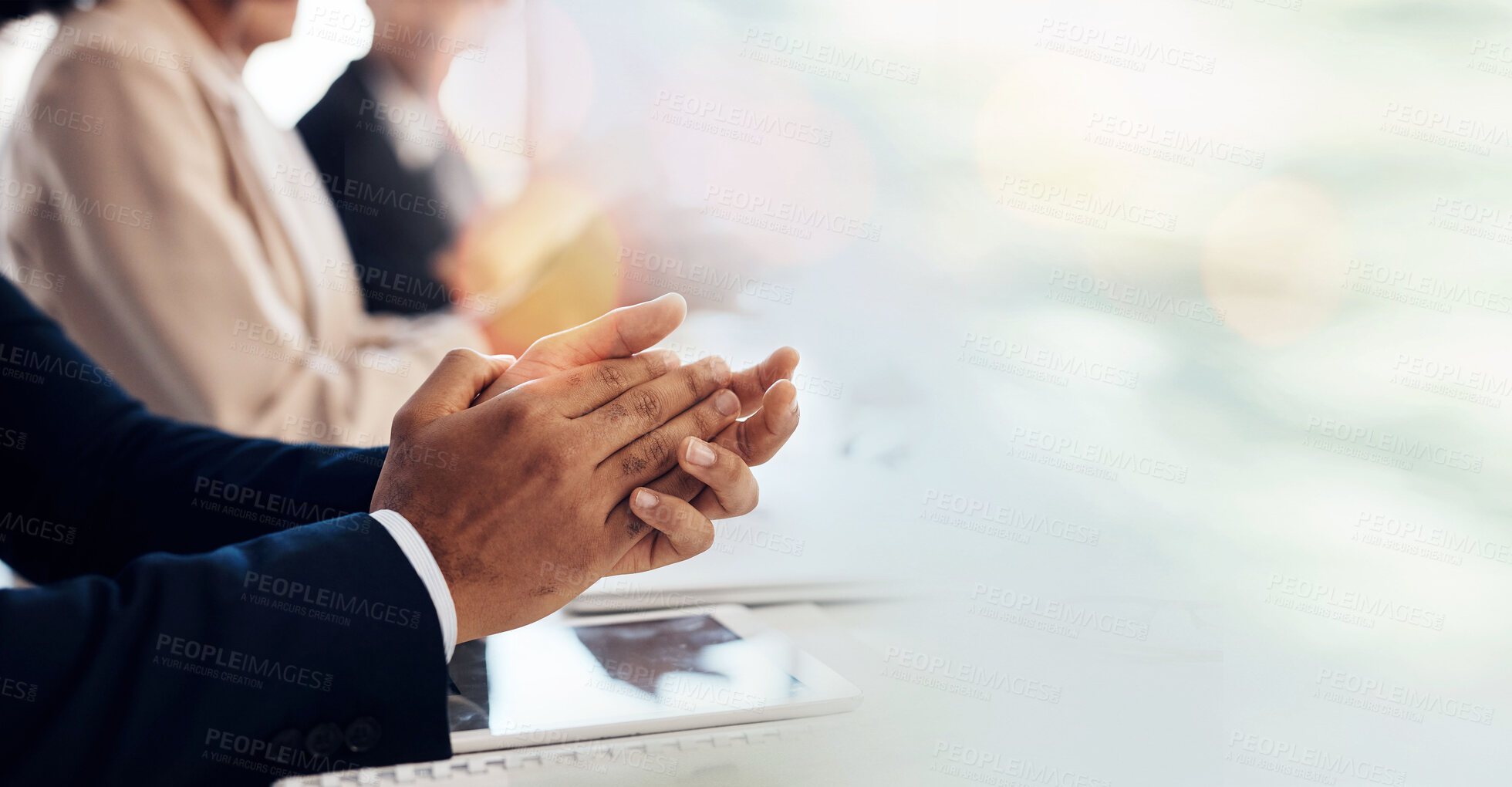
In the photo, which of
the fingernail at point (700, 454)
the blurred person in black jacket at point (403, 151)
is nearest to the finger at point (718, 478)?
the fingernail at point (700, 454)

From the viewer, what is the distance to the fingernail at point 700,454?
0.86 m

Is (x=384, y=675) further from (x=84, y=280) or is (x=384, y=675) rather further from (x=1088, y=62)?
(x=1088, y=62)

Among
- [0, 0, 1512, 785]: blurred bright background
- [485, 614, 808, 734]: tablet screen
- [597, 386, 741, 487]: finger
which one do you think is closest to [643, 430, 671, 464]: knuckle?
[597, 386, 741, 487]: finger

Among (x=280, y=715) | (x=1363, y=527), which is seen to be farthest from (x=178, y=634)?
(x=1363, y=527)

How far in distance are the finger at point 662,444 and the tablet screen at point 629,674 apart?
8.1 inches

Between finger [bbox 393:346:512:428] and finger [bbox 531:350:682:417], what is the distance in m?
0.09

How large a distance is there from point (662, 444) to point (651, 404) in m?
0.04

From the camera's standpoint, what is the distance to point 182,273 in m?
1.31

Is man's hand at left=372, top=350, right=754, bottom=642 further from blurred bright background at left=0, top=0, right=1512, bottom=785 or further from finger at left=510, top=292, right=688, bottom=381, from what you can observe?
blurred bright background at left=0, top=0, right=1512, bottom=785

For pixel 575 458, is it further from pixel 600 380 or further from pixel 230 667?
pixel 230 667

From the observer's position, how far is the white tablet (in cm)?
78

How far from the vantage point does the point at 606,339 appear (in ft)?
2.98

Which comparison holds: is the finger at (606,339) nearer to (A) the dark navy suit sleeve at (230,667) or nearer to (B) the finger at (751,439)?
(B) the finger at (751,439)

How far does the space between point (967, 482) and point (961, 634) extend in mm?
250
